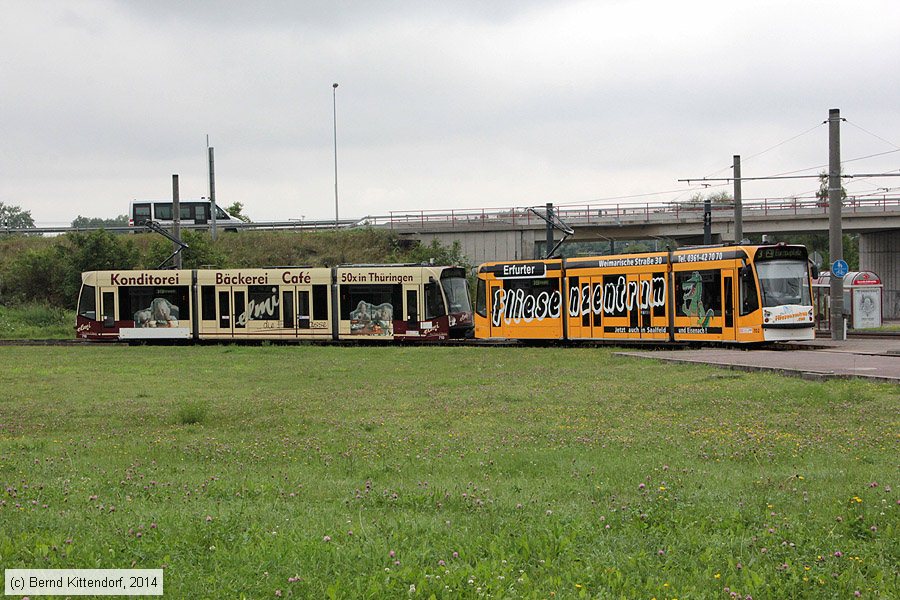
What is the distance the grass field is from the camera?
6422 millimetres

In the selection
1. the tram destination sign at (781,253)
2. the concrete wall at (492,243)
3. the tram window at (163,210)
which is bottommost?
the tram destination sign at (781,253)

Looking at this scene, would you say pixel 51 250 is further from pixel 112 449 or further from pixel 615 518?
pixel 615 518

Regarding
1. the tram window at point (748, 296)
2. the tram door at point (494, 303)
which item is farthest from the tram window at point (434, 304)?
the tram window at point (748, 296)

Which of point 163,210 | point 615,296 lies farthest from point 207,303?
point 163,210

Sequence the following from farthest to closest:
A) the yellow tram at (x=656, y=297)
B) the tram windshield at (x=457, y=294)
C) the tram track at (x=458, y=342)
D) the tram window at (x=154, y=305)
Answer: the tram window at (x=154, y=305) → the tram windshield at (x=457, y=294) → the tram track at (x=458, y=342) → the yellow tram at (x=656, y=297)

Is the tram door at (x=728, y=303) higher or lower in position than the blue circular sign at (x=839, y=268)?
lower

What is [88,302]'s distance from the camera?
40938 millimetres

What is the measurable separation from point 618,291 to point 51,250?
1692 inches

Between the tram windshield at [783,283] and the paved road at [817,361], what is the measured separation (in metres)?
1.79

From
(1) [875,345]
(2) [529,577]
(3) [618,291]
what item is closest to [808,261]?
(1) [875,345]

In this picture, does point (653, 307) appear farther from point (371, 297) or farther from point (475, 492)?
point (475, 492)

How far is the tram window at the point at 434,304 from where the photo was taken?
37344 millimetres

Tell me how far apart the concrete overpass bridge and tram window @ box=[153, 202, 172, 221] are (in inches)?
797

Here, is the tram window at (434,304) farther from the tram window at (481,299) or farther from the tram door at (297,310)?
the tram door at (297,310)
